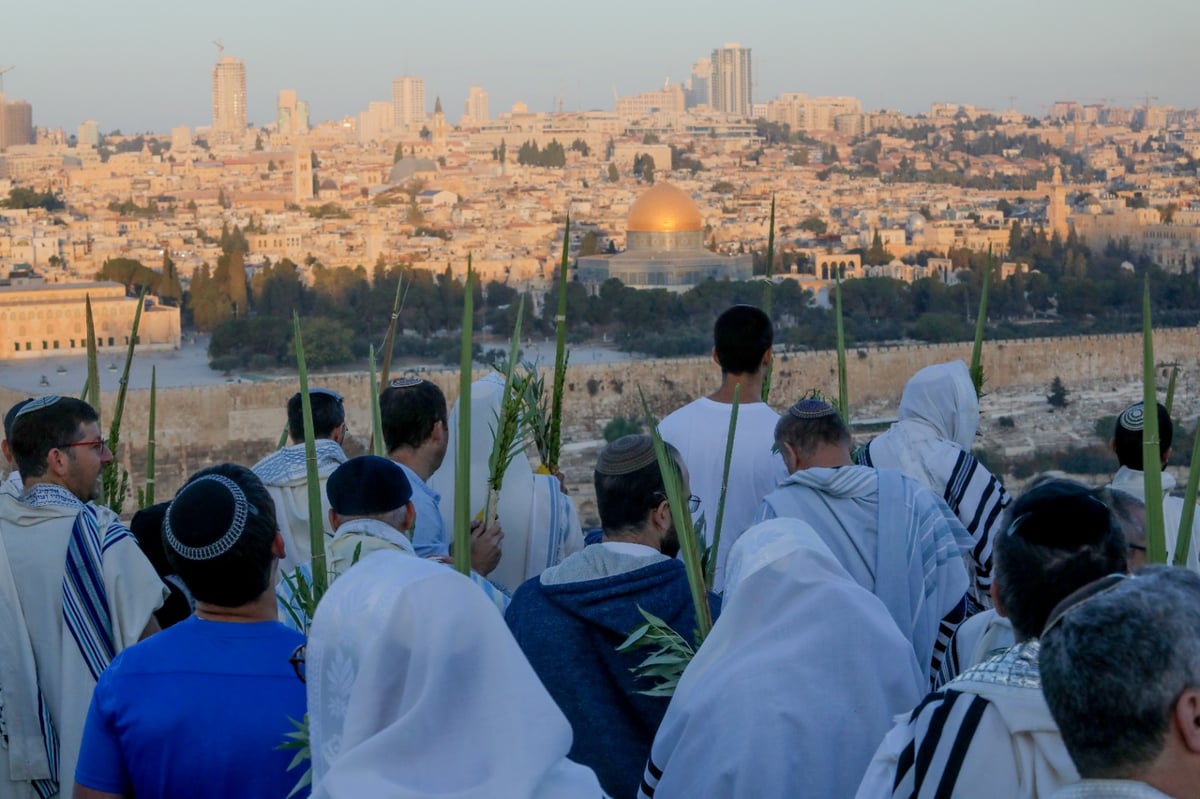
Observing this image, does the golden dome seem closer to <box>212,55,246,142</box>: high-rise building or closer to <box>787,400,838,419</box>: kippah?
<box>787,400,838,419</box>: kippah

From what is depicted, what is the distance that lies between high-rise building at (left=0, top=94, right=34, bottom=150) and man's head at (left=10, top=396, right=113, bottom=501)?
97.3 meters

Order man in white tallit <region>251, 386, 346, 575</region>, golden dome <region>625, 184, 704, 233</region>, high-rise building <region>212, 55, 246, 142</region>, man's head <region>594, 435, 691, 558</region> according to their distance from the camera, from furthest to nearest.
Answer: high-rise building <region>212, 55, 246, 142</region> < golden dome <region>625, 184, 704, 233</region> < man in white tallit <region>251, 386, 346, 575</region> < man's head <region>594, 435, 691, 558</region>

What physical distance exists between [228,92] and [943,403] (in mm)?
111116

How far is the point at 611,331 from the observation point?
95.3 feet

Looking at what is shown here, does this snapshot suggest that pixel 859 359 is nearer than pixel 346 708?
No

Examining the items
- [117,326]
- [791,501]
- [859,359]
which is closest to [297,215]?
[117,326]

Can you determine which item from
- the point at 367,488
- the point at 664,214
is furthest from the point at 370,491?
the point at 664,214

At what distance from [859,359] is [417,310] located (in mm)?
7915

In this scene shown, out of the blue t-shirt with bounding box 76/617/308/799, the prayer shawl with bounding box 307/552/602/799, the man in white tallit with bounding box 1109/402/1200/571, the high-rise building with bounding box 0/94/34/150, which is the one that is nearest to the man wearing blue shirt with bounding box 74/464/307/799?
the blue t-shirt with bounding box 76/617/308/799

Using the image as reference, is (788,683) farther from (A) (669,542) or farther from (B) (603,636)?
(A) (669,542)

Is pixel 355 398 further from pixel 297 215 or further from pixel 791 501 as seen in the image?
pixel 297 215

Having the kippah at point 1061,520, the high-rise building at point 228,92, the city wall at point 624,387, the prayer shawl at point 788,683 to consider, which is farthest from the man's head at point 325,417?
the high-rise building at point 228,92

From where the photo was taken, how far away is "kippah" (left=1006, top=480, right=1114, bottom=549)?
5.07ft

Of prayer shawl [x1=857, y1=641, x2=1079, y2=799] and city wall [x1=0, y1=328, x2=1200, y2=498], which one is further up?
prayer shawl [x1=857, y1=641, x2=1079, y2=799]
